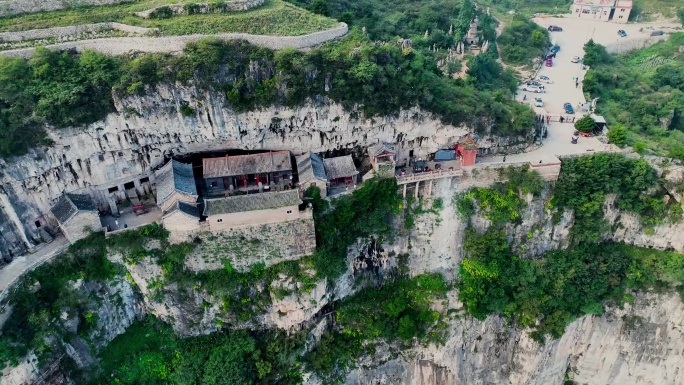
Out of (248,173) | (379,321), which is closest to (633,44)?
(379,321)

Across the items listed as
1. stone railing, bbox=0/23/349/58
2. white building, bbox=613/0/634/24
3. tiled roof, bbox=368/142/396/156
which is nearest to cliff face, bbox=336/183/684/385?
tiled roof, bbox=368/142/396/156

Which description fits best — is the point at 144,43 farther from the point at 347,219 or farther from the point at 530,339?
the point at 530,339

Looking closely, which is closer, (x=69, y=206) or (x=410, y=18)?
(x=69, y=206)

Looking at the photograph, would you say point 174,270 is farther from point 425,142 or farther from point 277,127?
point 425,142

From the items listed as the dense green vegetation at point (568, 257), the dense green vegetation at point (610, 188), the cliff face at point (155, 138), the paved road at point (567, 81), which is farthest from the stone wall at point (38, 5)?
the dense green vegetation at point (610, 188)

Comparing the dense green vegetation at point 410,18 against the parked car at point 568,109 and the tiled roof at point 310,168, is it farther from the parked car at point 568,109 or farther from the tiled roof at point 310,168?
the tiled roof at point 310,168

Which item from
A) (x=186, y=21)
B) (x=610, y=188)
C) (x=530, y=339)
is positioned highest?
(x=186, y=21)
